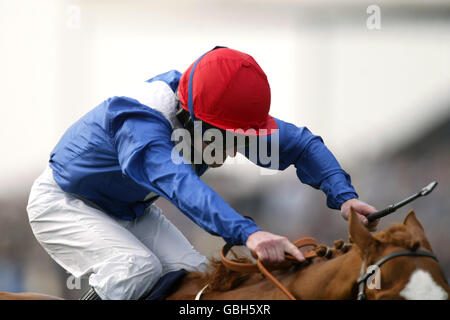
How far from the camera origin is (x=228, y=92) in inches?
91.9

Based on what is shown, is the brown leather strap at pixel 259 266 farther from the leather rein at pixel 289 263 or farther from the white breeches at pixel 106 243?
the white breeches at pixel 106 243

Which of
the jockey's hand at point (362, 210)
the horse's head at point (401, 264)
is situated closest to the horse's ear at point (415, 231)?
the horse's head at point (401, 264)

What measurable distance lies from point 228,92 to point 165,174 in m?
0.43

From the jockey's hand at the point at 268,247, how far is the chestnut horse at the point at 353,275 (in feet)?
0.37

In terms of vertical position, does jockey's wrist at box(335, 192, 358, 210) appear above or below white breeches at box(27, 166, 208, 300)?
above

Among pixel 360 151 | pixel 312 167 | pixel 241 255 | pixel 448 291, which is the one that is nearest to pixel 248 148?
pixel 312 167

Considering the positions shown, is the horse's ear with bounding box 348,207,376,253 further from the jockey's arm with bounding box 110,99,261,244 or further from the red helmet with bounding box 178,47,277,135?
the red helmet with bounding box 178,47,277,135

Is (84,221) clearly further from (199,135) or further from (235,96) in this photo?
(235,96)

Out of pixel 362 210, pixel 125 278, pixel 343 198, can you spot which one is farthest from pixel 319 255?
pixel 125 278

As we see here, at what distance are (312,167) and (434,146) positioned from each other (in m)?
4.10

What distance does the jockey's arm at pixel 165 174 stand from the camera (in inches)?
80.4

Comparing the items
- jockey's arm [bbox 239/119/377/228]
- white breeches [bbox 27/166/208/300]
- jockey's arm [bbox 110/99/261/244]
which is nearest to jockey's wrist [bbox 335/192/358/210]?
jockey's arm [bbox 239/119/377/228]

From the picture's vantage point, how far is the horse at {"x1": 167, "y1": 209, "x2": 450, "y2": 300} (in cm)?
180

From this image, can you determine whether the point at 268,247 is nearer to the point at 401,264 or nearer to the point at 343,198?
the point at 401,264
